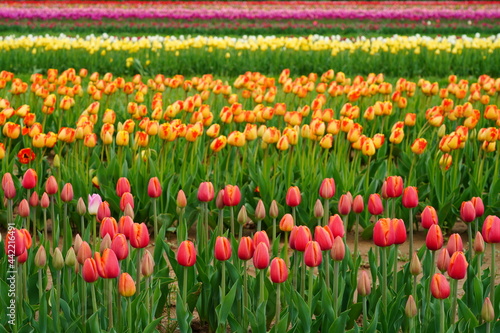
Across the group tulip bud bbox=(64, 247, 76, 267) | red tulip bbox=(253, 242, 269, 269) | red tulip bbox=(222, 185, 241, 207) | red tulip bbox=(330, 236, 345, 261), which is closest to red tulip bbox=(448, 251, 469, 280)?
red tulip bbox=(330, 236, 345, 261)

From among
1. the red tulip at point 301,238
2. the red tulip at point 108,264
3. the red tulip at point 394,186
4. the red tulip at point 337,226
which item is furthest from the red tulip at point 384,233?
the red tulip at point 108,264

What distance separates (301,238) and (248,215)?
80.0 inches

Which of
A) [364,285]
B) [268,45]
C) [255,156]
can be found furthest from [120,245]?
[268,45]

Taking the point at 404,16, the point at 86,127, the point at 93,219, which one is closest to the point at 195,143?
the point at 86,127

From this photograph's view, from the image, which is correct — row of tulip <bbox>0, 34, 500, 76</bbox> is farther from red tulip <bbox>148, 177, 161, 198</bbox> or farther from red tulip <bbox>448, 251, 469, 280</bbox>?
red tulip <bbox>448, 251, 469, 280</bbox>

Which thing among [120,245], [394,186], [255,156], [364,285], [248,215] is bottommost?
[248,215]

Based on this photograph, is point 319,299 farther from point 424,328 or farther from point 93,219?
point 93,219

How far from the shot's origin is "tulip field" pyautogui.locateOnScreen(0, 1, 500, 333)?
2.58 meters

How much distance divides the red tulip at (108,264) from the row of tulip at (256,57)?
884 centimetres

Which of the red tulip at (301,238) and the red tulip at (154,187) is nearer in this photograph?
the red tulip at (301,238)

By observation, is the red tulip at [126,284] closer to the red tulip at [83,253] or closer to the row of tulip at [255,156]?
the red tulip at [83,253]

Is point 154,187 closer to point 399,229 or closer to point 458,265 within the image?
point 399,229

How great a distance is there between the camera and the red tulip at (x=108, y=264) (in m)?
2.36

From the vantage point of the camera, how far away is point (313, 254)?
96.1 inches
